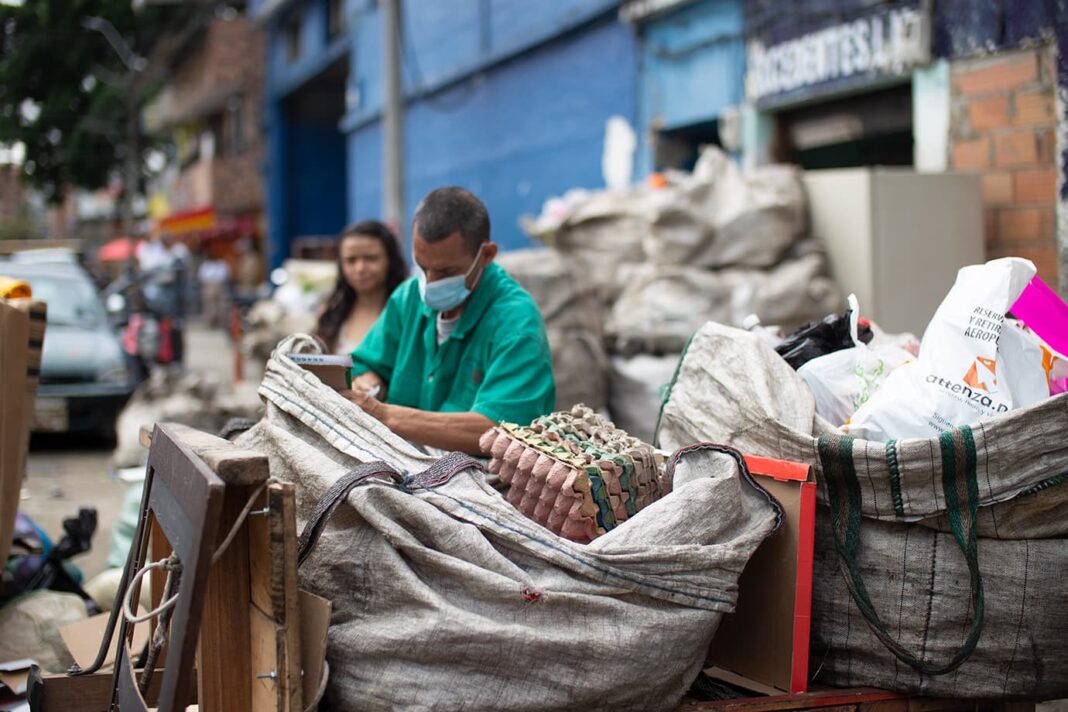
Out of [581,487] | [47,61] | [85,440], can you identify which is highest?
[47,61]

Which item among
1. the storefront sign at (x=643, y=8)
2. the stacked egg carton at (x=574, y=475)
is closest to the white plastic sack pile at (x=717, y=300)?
the stacked egg carton at (x=574, y=475)

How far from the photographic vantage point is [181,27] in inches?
1178

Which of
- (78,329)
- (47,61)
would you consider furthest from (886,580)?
(47,61)

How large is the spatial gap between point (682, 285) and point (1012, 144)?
1916mm

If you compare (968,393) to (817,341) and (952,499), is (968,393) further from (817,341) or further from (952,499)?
(817,341)

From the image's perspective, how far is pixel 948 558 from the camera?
2365 millimetres

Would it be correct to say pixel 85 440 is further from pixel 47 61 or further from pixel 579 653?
pixel 47 61

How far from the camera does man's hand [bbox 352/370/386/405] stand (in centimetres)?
358

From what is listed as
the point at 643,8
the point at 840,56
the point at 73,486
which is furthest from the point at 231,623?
the point at 643,8

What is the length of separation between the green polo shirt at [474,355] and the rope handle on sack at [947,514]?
108cm

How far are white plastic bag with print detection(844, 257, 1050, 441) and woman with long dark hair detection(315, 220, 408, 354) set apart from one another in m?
2.98

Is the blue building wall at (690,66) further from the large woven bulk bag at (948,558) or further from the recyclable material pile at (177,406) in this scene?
the large woven bulk bag at (948,558)

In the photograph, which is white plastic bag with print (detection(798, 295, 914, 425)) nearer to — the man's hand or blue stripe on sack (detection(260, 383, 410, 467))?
blue stripe on sack (detection(260, 383, 410, 467))

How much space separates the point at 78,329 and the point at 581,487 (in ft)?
27.6
